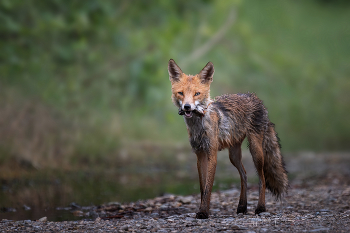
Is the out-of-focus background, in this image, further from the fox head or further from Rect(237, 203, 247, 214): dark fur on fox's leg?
the fox head

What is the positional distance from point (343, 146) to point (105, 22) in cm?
1309

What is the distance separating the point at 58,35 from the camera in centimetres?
1240

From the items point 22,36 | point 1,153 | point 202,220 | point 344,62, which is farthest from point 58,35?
point 344,62

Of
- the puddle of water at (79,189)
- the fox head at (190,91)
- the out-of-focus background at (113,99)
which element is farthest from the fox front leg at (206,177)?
the out-of-focus background at (113,99)

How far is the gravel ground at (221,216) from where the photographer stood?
438 cm

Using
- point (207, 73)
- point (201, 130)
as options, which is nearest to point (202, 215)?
point (201, 130)

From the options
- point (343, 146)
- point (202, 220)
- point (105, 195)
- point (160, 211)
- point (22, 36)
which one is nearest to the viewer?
point (202, 220)

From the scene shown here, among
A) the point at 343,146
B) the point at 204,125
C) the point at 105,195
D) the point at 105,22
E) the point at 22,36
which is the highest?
the point at 105,22

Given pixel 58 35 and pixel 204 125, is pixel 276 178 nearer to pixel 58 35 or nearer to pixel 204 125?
pixel 204 125

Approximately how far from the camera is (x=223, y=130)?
552 cm

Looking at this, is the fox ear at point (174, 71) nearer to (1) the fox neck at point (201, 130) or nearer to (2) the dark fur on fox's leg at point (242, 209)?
(1) the fox neck at point (201, 130)

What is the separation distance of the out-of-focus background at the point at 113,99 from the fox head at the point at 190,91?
8.91 ft

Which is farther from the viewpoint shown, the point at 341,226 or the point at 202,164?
the point at 202,164

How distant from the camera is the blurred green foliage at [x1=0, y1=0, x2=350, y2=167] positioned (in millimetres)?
11961
